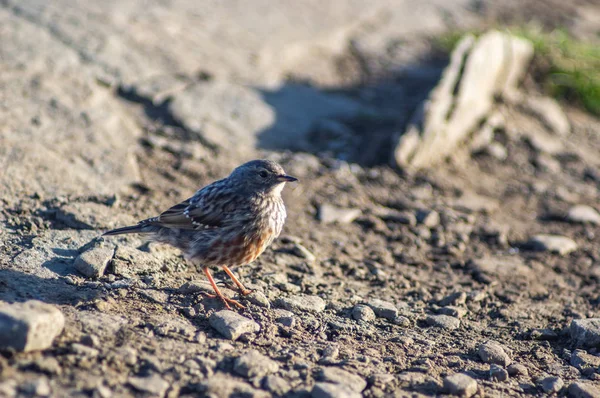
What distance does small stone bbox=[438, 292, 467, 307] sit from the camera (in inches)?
223

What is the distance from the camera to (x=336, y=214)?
6949 millimetres

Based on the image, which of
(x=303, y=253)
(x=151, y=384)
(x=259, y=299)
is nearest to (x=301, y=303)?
(x=259, y=299)

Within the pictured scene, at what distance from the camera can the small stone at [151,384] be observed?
12.2ft

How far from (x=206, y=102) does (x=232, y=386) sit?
490cm

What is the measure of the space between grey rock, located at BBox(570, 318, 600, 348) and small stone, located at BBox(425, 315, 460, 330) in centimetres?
83

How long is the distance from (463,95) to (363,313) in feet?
14.5

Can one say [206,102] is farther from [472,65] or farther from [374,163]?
[472,65]

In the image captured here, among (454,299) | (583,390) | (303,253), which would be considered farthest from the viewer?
(303,253)

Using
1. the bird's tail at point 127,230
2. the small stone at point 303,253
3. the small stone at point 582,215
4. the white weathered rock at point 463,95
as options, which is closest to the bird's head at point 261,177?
the small stone at point 303,253

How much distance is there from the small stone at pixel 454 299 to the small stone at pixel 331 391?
6.10 ft

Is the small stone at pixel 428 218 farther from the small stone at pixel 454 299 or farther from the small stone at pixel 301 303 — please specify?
the small stone at pixel 301 303

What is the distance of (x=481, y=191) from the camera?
26.0 ft

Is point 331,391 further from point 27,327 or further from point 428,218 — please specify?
point 428,218

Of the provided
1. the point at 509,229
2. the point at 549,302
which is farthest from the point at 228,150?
the point at 549,302
